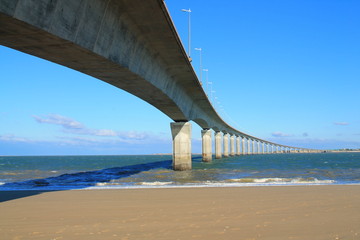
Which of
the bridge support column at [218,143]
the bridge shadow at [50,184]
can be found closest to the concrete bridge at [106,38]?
the bridge shadow at [50,184]

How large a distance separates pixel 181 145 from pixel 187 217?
87.0 feet

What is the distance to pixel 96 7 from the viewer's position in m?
Answer: 9.76

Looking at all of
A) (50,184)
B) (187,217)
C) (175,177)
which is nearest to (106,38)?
(187,217)

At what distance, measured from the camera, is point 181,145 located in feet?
114

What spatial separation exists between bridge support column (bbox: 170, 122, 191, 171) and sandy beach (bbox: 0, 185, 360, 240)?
73.7 ft

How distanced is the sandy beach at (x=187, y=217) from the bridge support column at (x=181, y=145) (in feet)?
73.7

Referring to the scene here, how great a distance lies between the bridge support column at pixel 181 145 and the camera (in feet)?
113

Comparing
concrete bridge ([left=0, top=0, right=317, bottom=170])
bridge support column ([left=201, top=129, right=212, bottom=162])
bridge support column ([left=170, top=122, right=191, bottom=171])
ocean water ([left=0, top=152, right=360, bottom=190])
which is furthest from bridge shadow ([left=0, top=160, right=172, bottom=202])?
bridge support column ([left=201, top=129, right=212, bottom=162])

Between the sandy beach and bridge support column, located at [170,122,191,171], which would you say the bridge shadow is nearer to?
the sandy beach

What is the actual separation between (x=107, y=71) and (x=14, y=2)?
606cm

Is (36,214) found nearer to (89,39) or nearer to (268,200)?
(89,39)

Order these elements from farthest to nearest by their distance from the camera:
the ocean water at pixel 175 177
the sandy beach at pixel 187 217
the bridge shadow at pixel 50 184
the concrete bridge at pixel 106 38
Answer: the ocean water at pixel 175 177 < the bridge shadow at pixel 50 184 < the concrete bridge at pixel 106 38 < the sandy beach at pixel 187 217

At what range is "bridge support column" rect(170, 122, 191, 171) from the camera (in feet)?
113

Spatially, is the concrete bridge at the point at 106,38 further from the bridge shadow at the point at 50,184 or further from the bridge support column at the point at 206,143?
the bridge support column at the point at 206,143
